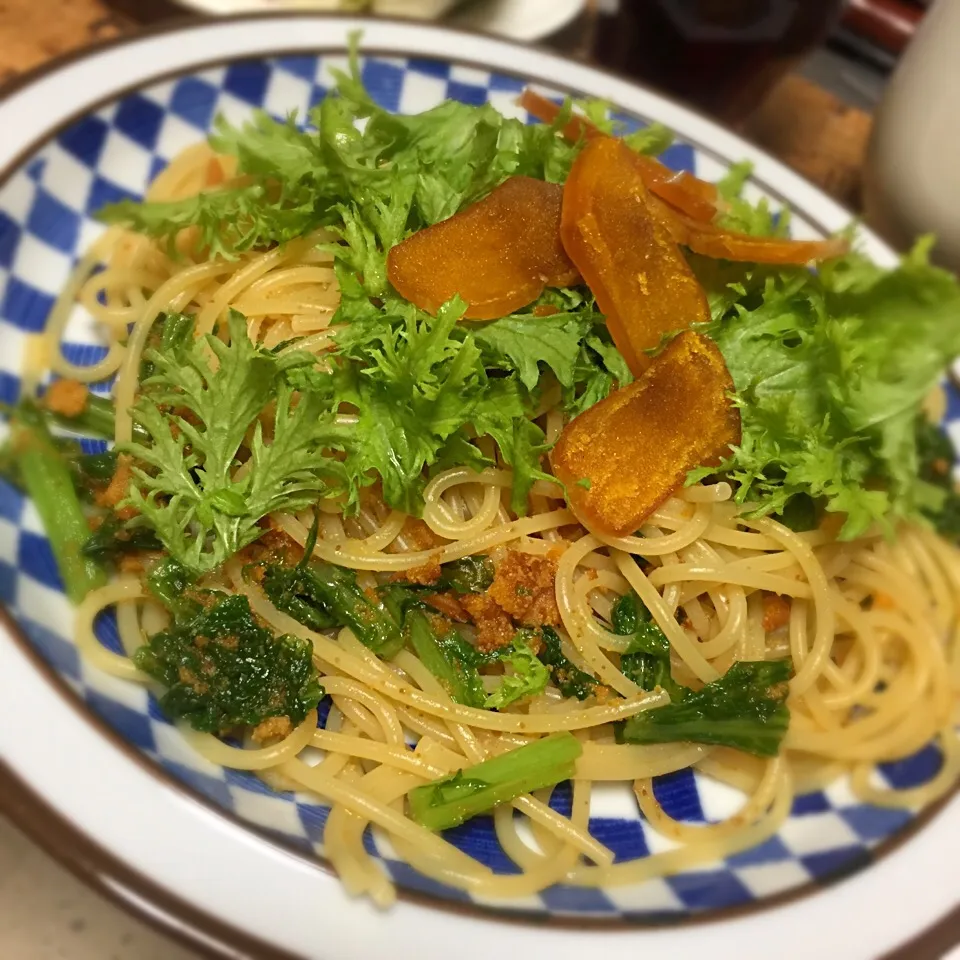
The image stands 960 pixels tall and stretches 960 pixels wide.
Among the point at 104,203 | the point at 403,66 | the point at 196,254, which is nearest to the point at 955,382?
the point at 403,66

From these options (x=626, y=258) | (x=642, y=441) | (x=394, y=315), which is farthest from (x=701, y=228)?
(x=394, y=315)

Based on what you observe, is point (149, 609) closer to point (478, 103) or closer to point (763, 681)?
point (763, 681)

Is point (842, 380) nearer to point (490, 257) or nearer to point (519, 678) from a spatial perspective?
point (490, 257)

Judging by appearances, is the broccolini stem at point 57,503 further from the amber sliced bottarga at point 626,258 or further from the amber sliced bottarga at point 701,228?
the amber sliced bottarga at point 701,228

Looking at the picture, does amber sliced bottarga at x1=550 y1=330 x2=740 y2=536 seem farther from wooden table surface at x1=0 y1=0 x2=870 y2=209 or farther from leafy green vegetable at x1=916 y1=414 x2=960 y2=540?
wooden table surface at x1=0 y1=0 x2=870 y2=209

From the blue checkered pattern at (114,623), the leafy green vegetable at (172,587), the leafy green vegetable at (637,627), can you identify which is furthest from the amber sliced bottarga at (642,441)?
the leafy green vegetable at (172,587)

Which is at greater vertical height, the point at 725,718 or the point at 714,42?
the point at 714,42
